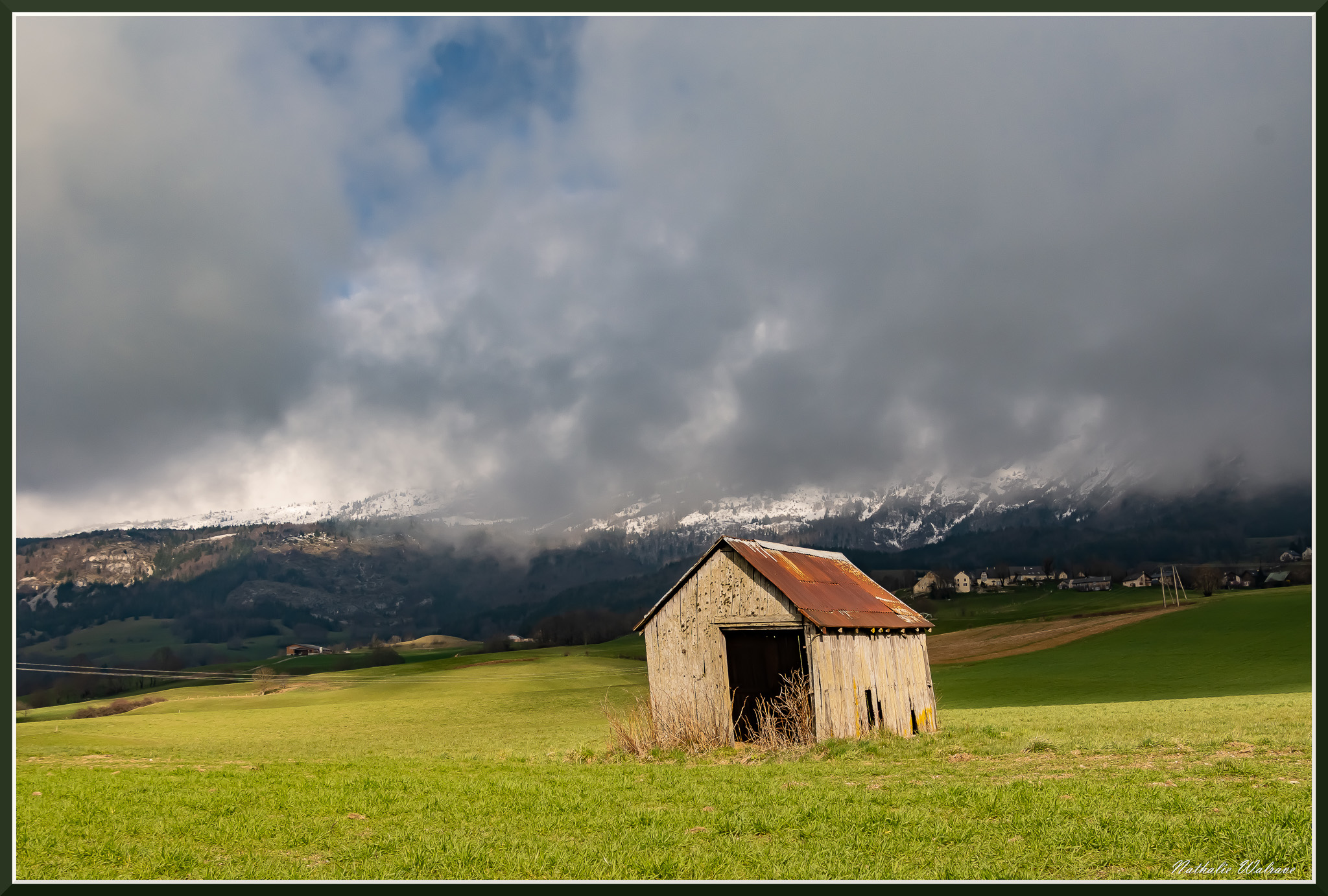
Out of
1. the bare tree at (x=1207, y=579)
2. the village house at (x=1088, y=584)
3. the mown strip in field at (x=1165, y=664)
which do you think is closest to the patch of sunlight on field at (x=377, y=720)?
the mown strip in field at (x=1165, y=664)

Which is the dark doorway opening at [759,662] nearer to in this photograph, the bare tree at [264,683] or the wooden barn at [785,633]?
the wooden barn at [785,633]

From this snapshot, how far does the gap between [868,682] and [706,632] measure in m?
4.65

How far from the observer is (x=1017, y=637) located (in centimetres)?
9088

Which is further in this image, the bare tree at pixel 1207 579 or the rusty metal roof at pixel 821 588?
the bare tree at pixel 1207 579

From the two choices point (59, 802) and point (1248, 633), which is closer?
point (59, 802)

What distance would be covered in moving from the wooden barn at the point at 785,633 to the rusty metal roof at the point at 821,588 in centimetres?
5

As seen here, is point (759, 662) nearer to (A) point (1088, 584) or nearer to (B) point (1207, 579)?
(B) point (1207, 579)

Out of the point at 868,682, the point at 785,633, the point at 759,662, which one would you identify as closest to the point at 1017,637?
the point at 759,662

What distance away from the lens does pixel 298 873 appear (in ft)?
29.2

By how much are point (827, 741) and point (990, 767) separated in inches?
208

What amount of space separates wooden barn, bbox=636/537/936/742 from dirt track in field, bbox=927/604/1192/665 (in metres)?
56.2

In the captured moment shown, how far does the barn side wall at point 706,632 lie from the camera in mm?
22203

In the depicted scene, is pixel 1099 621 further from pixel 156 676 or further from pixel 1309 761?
pixel 156 676

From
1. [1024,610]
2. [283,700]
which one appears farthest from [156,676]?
[1024,610]
